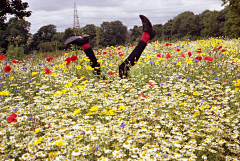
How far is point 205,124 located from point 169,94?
1099 mm

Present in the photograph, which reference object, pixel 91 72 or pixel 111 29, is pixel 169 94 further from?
pixel 111 29

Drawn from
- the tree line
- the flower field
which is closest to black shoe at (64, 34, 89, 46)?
the flower field

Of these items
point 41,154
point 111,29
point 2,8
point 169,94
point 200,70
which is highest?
point 111,29

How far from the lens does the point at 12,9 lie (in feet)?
45.6

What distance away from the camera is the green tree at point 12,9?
44.2ft

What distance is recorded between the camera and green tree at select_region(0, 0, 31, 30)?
13467 mm

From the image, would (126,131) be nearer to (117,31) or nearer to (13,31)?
(13,31)

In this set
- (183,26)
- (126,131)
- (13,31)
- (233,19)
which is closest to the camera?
(126,131)

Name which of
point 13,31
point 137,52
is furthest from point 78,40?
point 13,31

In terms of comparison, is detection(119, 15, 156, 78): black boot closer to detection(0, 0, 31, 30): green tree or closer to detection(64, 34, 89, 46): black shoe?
detection(64, 34, 89, 46): black shoe

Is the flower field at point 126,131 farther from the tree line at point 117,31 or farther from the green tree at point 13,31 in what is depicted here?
the green tree at point 13,31

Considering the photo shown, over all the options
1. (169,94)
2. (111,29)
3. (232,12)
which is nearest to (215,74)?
(169,94)

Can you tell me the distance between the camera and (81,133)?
90.8 inches

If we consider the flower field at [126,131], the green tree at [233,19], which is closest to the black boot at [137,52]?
the flower field at [126,131]
